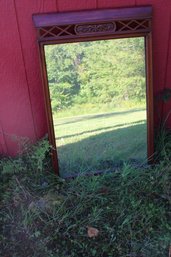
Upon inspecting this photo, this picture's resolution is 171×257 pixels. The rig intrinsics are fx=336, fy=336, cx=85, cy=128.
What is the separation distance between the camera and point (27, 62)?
2096 mm

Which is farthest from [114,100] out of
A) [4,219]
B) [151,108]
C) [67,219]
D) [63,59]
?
[4,219]

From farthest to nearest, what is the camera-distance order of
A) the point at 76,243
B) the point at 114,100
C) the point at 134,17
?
the point at 114,100
the point at 134,17
the point at 76,243

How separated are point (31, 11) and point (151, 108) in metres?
0.95

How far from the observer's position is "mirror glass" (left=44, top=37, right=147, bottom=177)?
79.5 inches

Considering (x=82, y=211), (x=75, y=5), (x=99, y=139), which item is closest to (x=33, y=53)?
(x=75, y=5)

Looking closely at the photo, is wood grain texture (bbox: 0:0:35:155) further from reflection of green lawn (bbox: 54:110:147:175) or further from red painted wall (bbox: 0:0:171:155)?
reflection of green lawn (bbox: 54:110:147:175)

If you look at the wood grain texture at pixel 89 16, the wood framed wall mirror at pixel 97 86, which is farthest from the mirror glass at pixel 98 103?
the wood grain texture at pixel 89 16

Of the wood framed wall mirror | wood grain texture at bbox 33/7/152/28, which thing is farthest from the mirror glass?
wood grain texture at bbox 33/7/152/28

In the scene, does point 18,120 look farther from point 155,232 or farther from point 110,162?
point 155,232

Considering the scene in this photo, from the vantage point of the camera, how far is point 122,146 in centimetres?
226

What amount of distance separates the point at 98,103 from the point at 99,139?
0.24 metres

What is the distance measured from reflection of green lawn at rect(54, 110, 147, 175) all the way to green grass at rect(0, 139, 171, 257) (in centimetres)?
12

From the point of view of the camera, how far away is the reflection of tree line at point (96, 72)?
2000 mm

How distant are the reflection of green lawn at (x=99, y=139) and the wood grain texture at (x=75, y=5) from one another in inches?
25.9
